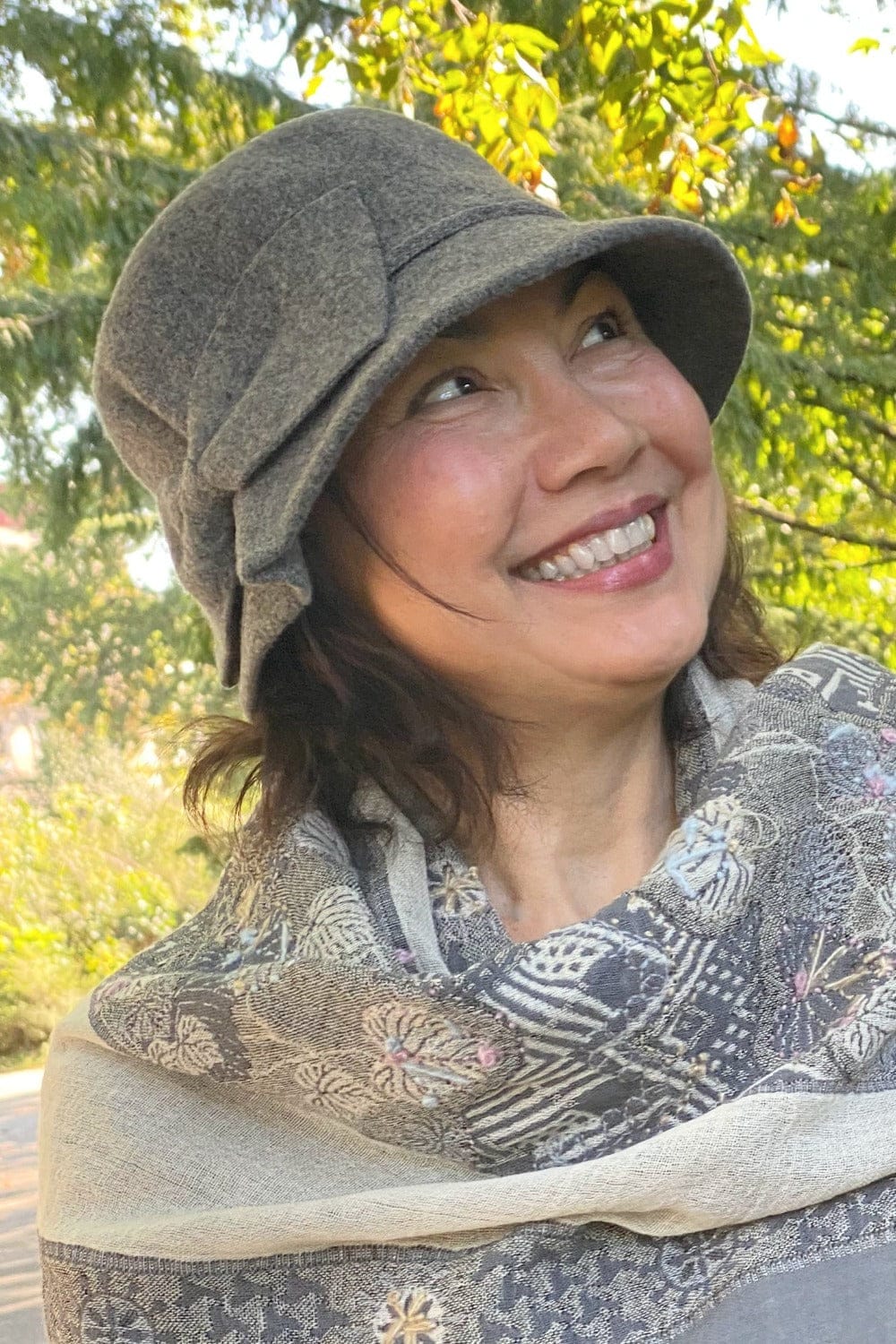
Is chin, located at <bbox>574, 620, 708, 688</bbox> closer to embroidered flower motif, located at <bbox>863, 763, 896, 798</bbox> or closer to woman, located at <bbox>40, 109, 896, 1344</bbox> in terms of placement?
woman, located at <bbox>40, 109, 896, 1344</bbox>

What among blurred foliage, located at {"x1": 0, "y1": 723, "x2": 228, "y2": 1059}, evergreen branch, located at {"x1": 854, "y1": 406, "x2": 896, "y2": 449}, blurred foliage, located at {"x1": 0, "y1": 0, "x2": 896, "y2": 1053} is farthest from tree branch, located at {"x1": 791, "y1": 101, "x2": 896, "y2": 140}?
blurred foliage, located at {"x1": 0, "y1": 723, "x2": 228, "y2": 1059}

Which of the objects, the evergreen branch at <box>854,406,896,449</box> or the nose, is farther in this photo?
the evergreen branch at <box>854,406,896,449</box>

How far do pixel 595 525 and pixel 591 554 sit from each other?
3 centimetres

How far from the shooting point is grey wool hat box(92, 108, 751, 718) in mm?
1277

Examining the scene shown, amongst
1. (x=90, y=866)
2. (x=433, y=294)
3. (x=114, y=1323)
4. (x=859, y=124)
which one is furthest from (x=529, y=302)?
(x=90, y=866)

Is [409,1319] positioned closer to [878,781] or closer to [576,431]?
[878,781]

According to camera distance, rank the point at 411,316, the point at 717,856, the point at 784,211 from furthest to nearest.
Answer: the point at 784,211 < the point at 717,856 < the point at 411,316

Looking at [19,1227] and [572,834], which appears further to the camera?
[19,1227]

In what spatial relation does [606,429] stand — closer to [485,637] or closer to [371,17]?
[485,637]

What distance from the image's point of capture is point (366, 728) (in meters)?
1.57

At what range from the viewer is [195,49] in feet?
12.4

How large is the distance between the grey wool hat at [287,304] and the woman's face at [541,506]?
10 centimetres

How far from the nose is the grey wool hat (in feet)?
0.40

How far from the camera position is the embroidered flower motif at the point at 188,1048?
1.44m
